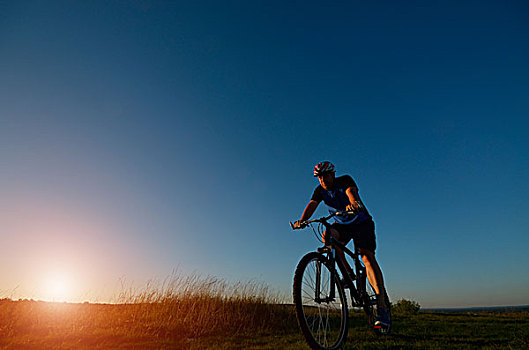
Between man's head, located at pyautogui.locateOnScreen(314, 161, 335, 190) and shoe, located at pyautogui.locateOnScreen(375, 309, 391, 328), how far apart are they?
2.02m

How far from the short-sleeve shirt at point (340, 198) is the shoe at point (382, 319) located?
1.38m

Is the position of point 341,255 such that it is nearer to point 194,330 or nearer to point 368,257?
point 368,257

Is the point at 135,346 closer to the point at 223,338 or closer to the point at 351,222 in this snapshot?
the point at 223,338

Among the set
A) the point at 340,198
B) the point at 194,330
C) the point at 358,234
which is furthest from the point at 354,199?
the point at 194,330

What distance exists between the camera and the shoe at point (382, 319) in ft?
16.9

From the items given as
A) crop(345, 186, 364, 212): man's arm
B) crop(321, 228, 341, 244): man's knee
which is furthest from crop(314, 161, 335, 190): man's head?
crop(321, 228, 341, 244): man's knee

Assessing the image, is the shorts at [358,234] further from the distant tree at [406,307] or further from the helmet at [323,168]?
the distant tree at [406,307]

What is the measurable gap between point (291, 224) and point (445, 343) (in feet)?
9.75

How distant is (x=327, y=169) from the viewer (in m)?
5.32

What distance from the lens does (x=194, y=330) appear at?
6660mm

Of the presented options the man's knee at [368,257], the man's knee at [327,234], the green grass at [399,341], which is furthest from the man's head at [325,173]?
the green grass at [399,341]

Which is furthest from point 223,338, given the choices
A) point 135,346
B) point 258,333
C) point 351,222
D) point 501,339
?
point 501,339

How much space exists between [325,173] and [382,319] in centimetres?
234

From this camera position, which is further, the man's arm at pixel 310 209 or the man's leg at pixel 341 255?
the man's arm at pixel 310 209
